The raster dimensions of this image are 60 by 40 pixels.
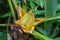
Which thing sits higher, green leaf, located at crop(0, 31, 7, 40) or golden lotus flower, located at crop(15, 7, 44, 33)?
golden lotus flower, located at crop(15, 7, 44, 33)

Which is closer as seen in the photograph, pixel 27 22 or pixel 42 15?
pixel 27 22

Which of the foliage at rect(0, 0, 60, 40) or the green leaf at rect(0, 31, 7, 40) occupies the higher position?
the foliage at rect(0, 0, 60, 40)

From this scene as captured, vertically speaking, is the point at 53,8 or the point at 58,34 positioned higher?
the point at 53,8

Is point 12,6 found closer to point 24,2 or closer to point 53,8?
point 24,2

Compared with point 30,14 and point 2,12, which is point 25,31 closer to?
point 30,14

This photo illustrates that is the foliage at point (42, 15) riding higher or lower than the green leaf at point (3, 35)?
higher

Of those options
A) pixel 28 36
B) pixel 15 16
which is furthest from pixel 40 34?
pixel 15 16

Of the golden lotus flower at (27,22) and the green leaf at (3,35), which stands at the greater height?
the golden lotus flower at (27,22)

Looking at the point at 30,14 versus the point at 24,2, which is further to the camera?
the point at 24,2

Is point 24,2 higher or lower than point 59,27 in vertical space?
higher
